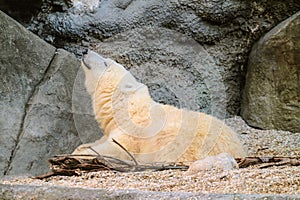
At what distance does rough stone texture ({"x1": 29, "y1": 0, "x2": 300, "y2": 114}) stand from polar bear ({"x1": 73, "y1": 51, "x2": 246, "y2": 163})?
102 centimetres

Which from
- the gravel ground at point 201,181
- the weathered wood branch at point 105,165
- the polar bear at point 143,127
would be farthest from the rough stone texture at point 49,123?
the gravel ground at point 201,181

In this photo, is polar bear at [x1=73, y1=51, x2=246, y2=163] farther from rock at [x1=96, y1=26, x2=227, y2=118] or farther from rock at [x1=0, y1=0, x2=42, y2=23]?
rock at [x1=0, y1=0, x2=42, y2=23]

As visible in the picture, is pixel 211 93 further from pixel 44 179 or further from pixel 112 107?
pixel 44 179

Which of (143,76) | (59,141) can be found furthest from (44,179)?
(143,76)

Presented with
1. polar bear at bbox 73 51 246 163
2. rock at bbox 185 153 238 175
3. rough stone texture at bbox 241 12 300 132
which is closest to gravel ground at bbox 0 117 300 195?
rock at bbox 185 153 238 175

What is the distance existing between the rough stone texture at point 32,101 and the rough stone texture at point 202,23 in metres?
0.70

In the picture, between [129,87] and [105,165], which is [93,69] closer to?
[129,87]

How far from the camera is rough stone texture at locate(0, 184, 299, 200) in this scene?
2.97 ft

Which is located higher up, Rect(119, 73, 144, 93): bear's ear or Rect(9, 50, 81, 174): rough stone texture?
Rect(119, 73, 144, 93): bear's ear

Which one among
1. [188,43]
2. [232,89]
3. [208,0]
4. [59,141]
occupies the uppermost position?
[208,0]

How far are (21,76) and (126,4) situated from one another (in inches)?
43.6

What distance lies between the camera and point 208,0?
2879 mm

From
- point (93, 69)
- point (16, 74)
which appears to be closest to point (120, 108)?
point (93, 69)

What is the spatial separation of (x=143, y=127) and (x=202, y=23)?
135 cm
